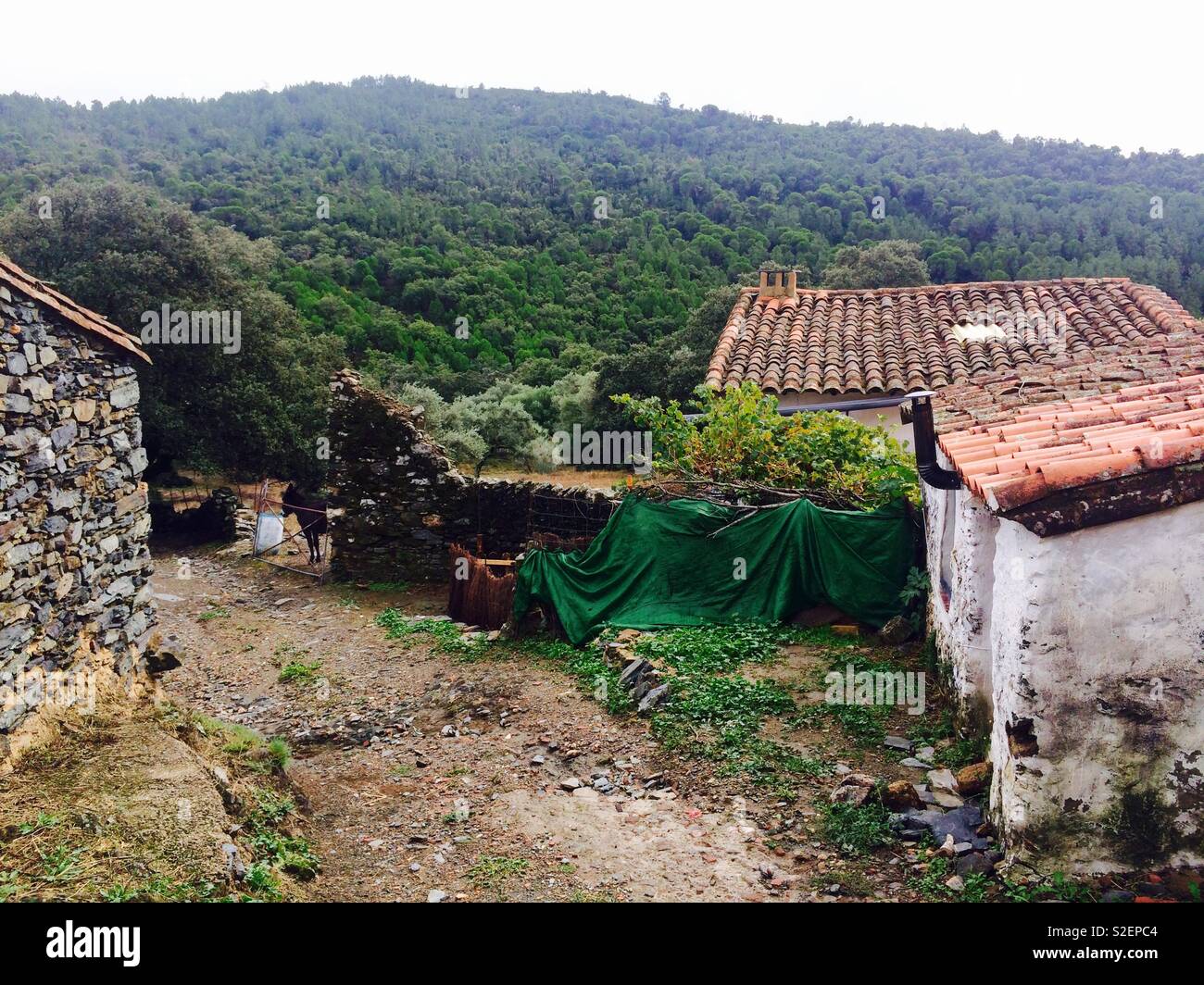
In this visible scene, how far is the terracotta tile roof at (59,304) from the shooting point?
6.04m

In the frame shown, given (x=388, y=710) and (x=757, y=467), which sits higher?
(x=757, y=467)

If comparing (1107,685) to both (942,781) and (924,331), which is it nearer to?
(942,781)

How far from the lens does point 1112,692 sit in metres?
4.98

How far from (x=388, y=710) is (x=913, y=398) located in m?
6.36

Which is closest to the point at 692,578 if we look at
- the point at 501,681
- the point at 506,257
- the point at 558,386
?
the point at 501,681

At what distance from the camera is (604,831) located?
22.0 feet

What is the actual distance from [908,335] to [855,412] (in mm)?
2142

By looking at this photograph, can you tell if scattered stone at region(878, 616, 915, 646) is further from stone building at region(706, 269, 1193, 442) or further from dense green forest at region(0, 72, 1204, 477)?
dense green forest at region(0, 72, 1204, 477)

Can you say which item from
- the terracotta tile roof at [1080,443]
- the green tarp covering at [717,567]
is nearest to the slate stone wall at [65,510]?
the green tarp covering at [717,567]

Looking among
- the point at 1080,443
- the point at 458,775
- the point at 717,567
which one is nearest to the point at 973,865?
the point at 1080,443

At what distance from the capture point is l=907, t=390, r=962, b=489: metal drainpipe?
6.81 m

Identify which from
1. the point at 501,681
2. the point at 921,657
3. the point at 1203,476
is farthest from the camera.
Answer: the point at 501,681

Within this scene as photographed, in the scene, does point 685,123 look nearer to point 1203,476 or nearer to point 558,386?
point 558,386

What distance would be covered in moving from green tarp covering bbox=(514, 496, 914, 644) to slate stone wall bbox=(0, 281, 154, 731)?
A: 17.1 feet
